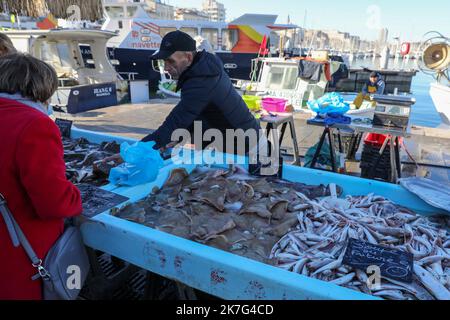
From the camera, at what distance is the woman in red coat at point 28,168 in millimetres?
1334

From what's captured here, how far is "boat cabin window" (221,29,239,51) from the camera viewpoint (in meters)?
18.0

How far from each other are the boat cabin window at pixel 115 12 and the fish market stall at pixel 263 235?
55.6ft

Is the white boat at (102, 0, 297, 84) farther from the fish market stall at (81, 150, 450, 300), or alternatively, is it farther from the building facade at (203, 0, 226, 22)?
the building facade at (203, 0, 226, 22)

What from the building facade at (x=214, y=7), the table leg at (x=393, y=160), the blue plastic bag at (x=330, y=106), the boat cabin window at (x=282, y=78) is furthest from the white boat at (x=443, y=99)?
the building facade at (x=214, y=7)

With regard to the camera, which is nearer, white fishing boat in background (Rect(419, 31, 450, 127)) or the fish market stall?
the fish market stall

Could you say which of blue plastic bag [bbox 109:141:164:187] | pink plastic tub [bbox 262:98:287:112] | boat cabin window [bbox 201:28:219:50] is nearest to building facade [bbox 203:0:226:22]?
boat cabin window [bbox 201:28:219:50]

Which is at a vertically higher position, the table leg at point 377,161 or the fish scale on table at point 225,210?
the fish scale on table at point 225,210

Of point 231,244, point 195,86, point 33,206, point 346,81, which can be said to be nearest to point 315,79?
point 195,86

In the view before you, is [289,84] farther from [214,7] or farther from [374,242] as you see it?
[214,7]

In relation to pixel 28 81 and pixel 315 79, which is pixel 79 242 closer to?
pixel 28 81

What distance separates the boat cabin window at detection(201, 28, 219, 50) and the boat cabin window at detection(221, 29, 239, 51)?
42cm

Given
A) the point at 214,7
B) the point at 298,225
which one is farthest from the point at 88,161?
the point at 214,7

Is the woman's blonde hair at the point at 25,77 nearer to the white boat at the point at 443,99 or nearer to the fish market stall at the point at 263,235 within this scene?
the fish market stall at the point at 263,235
